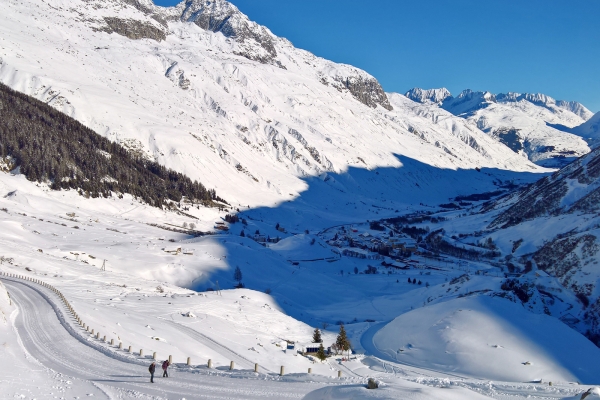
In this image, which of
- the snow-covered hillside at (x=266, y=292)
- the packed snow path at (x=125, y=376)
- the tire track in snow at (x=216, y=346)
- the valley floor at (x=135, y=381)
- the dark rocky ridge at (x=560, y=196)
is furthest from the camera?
the dark rocky ridge at (x=560, y=196)

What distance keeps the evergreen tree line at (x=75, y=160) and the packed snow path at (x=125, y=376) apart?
10290 cm

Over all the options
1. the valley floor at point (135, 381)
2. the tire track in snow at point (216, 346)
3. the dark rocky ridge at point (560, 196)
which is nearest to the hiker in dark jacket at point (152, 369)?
the valley floor at point (135, 381)

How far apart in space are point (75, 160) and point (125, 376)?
125148 mm

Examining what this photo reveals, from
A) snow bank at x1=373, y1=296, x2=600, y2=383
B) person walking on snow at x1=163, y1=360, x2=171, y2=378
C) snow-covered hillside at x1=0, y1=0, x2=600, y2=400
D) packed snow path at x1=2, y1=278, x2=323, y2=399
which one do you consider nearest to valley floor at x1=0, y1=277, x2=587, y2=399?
packed snow path at x1=2, y1=278, x2=323, y2=399

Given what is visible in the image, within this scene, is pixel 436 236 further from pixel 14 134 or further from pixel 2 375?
pixel 2 375

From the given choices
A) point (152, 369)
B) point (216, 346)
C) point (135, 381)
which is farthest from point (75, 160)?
point (152, 369)

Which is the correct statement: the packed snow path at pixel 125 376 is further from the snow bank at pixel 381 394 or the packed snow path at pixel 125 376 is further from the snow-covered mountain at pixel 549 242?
the snow-covered mountain at pixel 549 242

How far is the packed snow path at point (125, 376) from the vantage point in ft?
69.6

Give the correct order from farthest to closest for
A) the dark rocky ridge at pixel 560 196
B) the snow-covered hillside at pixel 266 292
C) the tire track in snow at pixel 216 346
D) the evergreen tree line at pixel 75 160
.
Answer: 1. the evergreen tree line at pixel 75 160
2. the dark rocky ridge at pixel 560 196
3. the tire track in snow at pixel 216 346
4. the snow-covered hillside at pixel 266 292

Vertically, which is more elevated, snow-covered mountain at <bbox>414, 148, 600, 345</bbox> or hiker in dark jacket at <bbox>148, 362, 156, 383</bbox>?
snow-covered mountain at <bbox>414, 148, 600, 345</bbox>

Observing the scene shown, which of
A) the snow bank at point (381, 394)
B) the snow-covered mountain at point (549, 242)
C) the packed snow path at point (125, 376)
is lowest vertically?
the packed snow path at point (125, 376)

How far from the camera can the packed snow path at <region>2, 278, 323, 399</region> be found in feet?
69.6

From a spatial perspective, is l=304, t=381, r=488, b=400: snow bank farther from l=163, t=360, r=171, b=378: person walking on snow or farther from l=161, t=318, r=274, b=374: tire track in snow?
l=161, t=318, r=274, b=374: tire track in snow

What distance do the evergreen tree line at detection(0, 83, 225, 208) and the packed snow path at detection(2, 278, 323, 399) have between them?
10290 cm
